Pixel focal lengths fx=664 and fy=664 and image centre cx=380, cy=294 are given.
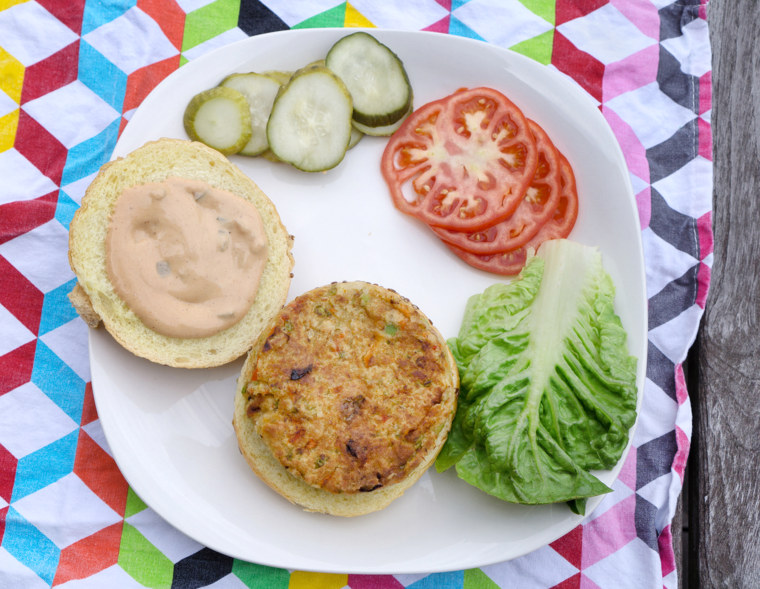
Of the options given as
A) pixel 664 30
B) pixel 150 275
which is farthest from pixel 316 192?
pixel 664 30

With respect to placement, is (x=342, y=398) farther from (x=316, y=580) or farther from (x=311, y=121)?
(x=311, y=121)

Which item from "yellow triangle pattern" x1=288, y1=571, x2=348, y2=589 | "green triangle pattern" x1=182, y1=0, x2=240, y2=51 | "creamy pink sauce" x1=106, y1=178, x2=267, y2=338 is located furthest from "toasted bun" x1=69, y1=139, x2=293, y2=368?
"yellow triangle pattern" x1=288, y1=571, x2=348, y2=589

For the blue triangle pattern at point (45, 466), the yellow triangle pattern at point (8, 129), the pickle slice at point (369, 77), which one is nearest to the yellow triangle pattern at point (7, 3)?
the yellow triangle pattern at point (8, 129)

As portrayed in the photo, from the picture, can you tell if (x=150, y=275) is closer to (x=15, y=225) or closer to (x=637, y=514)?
(x=15, y=225)

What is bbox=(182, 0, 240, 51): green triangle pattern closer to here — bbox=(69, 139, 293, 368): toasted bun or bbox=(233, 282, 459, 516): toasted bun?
bbox=(69, 139, 293, 368): toasted bun

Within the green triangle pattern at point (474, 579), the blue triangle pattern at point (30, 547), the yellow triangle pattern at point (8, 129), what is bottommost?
the blue triangle pattern at point (30, 547)

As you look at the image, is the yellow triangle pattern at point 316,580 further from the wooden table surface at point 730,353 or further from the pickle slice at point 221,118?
the pickle slice at point 221,118
